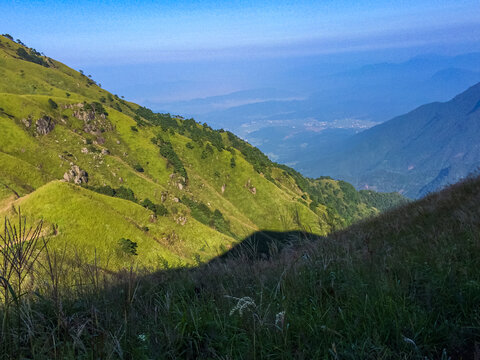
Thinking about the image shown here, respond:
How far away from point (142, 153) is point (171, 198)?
28514 millimetres

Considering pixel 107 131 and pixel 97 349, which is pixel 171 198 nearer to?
pixel 107 131

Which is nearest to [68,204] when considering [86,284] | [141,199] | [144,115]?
[141,199]

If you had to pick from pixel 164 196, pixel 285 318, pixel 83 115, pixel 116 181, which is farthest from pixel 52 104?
pixel 285 318

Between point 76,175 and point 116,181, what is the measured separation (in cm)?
1064

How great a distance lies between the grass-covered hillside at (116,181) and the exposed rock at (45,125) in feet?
0.94

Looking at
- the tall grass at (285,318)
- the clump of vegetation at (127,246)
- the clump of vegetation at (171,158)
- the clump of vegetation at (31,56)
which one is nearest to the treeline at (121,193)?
the clump of vegetation at (171,158)

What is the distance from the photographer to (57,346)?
2549 mm

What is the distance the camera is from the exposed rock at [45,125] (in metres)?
83.1

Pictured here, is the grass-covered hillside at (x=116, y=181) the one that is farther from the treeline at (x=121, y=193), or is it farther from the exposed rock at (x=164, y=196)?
the exposed rock at (x=164, y=196)

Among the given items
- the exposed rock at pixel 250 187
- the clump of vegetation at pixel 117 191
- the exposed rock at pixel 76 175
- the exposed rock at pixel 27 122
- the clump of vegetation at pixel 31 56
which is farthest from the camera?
the clump of vegetation at pixel 31 56

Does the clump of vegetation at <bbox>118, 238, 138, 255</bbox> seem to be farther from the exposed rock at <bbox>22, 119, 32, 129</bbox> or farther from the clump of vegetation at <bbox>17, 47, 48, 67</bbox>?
the clump of vegetation at <bbox>17, 47, 48, 67</bbox>

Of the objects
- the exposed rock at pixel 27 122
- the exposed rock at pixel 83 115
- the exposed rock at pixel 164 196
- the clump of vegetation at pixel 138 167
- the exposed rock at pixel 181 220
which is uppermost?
the exposed rock at pixel 83 115

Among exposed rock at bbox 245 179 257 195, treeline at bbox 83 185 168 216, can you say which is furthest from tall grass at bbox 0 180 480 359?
exposed rock at bbox 245 179 257 195

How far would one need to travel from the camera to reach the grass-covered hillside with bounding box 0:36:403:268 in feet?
147
